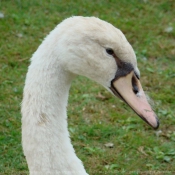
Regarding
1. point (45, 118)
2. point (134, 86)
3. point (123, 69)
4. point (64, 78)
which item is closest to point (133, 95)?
point (134, 86)

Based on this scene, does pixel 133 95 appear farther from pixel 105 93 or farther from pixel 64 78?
pixel 105 93

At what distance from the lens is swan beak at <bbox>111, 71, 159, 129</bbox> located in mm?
3016

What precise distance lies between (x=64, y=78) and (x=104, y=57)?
272mm

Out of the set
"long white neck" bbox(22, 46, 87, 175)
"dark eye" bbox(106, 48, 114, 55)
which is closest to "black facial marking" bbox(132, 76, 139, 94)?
"dark eye" bbox(106, 48, 114, 55)

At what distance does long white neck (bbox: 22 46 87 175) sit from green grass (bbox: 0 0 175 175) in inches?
56.9

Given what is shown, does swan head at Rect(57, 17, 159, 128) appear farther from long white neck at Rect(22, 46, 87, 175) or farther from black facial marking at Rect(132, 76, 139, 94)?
long white neck at Rect(22, 46, 87, 175)

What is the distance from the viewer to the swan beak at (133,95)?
9.89 feet

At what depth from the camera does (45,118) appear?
305 cm

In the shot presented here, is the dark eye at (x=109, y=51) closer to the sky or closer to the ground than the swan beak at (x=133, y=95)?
closer to the sky

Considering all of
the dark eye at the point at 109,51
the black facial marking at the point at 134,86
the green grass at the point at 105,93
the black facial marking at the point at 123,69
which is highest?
the dark eye at the point at 109,51

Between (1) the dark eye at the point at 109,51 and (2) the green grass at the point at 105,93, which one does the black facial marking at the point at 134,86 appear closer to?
(1) the dark eye at the point at 109,51

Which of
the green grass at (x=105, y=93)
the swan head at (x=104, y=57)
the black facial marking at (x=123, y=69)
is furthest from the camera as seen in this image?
the green grass at (x=105, y=93)

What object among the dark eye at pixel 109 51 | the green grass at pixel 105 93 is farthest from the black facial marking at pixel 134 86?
the green grass at pixel 105 93

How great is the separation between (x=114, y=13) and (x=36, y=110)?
16.4 feet
